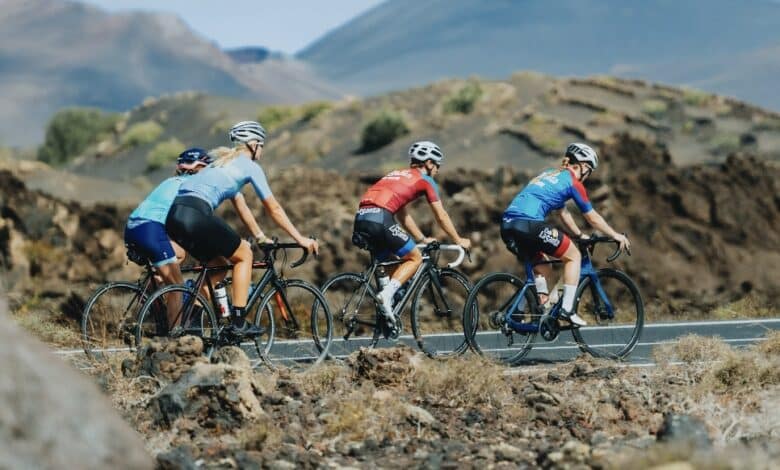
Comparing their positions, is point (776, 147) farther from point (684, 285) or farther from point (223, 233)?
point (223, 233)

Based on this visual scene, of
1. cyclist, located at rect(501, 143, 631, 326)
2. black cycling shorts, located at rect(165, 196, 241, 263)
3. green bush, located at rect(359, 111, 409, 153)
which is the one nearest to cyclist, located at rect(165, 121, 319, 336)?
black cycling shorts, located at rect(165, 196, 241, 263)

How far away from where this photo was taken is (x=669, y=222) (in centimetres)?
3653

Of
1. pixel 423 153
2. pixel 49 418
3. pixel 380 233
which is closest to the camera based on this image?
pixel 49 418

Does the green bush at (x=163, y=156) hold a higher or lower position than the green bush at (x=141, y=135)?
lower

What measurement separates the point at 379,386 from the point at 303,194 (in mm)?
31331

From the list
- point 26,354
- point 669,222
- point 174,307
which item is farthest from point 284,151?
point 26,354

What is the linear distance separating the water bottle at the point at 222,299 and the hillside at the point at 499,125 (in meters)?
36.1

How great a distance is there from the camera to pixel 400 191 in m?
11.4

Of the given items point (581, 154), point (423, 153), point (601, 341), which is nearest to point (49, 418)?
point (423, 153)

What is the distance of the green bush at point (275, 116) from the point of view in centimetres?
7250

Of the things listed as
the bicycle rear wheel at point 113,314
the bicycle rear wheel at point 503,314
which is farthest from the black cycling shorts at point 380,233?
the bicycle rear wheel at point 113,314

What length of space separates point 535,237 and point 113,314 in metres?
3.64

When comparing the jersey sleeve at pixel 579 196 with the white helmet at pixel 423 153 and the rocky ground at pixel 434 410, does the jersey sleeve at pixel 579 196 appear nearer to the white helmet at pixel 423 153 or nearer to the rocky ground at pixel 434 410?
the white helmet at pixel 423 153

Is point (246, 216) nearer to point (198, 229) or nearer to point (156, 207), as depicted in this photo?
point (198, 229)
